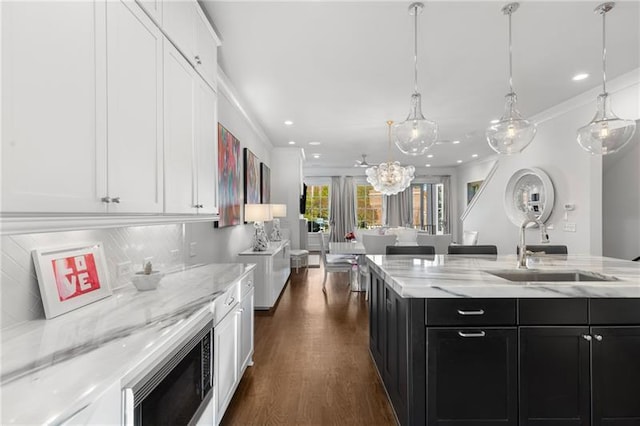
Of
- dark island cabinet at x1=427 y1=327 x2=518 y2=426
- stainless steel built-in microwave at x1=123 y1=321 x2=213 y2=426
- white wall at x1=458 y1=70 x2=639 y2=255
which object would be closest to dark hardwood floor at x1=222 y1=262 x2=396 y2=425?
dark island cabinet at x1=427 y1=327 x2=518 y2=426

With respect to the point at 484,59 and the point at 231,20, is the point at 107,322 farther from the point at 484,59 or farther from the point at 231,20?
the point at 484,59

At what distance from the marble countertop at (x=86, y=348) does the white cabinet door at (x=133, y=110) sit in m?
0.48

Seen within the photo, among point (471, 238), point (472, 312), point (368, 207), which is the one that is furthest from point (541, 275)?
point (368, 207)

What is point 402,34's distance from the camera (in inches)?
107

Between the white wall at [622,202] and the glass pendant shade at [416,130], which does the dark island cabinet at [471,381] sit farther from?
the white wall at [622,202]

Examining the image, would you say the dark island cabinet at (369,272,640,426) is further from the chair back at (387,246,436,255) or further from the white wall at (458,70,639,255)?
the white wall at (458,70,639,255)

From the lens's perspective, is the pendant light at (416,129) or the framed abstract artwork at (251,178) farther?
the framed abstract artwork at (251,178)

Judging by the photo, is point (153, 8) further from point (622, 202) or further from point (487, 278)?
point (622, 202)

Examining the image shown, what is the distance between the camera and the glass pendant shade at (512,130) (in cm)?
268

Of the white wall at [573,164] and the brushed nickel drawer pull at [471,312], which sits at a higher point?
Answer: the white wall at [573,164]

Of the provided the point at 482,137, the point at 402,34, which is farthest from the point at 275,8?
the point at 482,137

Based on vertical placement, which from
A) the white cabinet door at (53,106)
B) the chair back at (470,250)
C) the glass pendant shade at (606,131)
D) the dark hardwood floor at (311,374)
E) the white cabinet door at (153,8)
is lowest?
the dark hardwood floor at (311,374)

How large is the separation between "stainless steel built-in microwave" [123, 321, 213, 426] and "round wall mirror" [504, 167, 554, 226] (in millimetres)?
5021

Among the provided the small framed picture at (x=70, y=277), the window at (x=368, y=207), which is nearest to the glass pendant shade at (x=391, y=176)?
the window at (x=368, y=207)
